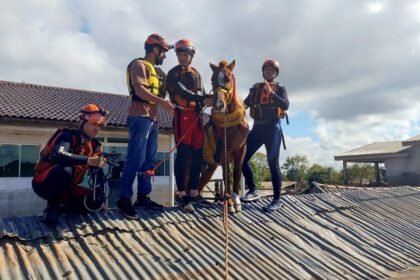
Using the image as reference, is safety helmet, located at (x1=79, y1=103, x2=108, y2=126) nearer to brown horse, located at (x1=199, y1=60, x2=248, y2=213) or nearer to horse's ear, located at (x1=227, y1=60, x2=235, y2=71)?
brown horse, located at (x1=199, y1=60, x2=248, y2=213)

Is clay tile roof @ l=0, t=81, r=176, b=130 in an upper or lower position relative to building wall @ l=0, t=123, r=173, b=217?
upper

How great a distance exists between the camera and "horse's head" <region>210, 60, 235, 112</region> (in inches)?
193

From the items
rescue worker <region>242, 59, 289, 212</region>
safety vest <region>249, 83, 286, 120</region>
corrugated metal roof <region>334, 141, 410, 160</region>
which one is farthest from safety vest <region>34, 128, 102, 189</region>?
corrugated metal roof <region>334, 141, 410, 160</region>

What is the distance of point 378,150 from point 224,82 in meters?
22.7

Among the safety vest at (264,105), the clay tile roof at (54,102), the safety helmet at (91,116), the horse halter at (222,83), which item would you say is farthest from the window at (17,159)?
the horse halter at (222,83)

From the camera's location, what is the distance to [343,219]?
6.02 meters

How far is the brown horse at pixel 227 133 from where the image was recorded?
16.8ft

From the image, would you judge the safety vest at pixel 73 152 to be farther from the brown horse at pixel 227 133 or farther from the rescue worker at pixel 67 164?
the brown horse at pixel 227 133

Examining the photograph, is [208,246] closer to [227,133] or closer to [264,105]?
[227,133]

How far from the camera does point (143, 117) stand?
Answer: 186 inches

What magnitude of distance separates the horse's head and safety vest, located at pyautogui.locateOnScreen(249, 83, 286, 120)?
35.0 inches

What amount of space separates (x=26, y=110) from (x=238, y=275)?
10.2 metres

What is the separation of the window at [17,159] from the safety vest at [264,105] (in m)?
8.30

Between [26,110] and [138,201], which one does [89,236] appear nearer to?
[138,201]
